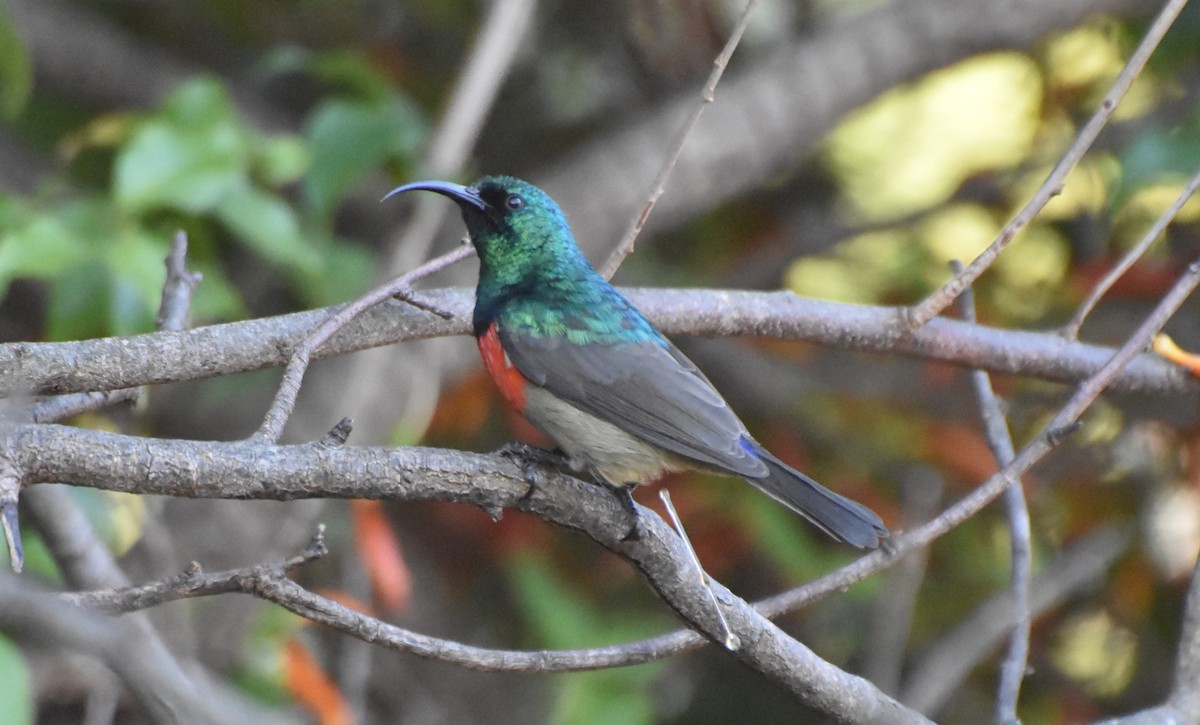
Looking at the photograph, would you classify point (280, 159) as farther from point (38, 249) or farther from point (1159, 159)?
point (1159, 159)

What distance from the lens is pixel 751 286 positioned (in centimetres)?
568

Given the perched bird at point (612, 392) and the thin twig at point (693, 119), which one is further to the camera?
the perched bird at point (612, 392)

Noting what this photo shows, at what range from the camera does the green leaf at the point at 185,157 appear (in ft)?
11.5

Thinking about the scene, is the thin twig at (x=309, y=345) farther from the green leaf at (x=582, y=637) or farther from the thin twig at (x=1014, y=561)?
the green leaf at (x=582, y=637)

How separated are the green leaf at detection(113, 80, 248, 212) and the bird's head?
1.75ft

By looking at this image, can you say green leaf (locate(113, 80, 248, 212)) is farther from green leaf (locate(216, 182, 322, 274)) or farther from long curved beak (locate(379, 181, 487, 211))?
long curved beak (locate(379, 181, 487, 211))

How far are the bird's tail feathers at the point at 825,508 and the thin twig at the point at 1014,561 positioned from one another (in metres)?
0.30

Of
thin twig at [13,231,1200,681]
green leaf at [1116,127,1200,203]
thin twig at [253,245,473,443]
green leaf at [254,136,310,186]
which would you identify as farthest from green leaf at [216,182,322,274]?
green leaf at [1116,127,1200,203]

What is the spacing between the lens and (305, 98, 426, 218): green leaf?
4.07 meters

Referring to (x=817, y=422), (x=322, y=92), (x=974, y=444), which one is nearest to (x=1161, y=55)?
(x=974, y=444)

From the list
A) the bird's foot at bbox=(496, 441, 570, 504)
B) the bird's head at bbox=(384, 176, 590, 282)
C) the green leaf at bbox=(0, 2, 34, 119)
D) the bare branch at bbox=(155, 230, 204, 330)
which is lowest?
the bird's foot at bbox=(496, 441, 570, 504)

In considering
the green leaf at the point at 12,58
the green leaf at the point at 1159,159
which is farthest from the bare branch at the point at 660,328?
the green leaf at the point at 12,58

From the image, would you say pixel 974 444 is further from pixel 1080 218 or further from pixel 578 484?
pixel 578 484

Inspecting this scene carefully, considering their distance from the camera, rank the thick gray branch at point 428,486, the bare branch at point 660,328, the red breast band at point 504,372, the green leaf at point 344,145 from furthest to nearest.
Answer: the green leaf at point 344,145, the red breast band at point 504,372, the bare branch at point 660,328, the thick gray branch at point 428,486
